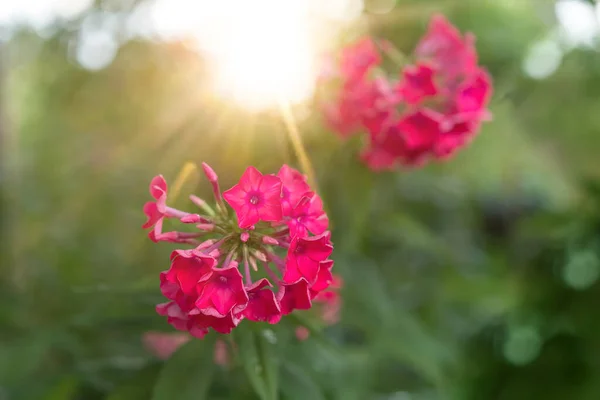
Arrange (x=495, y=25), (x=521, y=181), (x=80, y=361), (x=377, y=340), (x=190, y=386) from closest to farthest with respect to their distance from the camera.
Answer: (x=190, y=386) → (x=80, y=361) → (x=377, y=340) → (x=495, y=25) → (x=521, y=181)

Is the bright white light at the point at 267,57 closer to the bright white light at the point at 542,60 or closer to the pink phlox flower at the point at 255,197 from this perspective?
the pink phlox flower at the point at 255,197

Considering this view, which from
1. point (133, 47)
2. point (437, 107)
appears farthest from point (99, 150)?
point (437, 107)

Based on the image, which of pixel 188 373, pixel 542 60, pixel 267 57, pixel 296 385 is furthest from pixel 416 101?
pixel 542 60

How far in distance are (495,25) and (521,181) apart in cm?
200

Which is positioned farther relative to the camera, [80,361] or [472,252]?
[472,252]

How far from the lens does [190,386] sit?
1530 mm

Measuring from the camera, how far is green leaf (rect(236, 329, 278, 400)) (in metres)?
1.41

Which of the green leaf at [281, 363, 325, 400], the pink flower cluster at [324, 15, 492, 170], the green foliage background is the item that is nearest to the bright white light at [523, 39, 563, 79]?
the green foliage background

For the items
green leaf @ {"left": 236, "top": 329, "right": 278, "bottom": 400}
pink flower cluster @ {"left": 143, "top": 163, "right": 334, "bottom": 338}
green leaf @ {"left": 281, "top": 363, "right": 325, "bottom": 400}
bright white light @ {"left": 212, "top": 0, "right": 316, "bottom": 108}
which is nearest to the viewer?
pink flower cluster @ {"left": 143, "top": 163, "right": 334, "bottom": 338}

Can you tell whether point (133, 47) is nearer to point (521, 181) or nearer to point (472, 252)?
point (472, 252)

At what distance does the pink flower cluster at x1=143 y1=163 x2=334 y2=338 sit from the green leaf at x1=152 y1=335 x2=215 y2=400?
0.80ft

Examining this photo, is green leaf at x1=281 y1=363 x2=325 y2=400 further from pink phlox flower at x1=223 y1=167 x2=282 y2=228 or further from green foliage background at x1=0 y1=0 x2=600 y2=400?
pink phlox flower at x1=223 y1=167 x2=282 y2=228

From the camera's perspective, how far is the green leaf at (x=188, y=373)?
4.94 ft

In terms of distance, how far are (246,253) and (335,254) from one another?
1.17 metres
